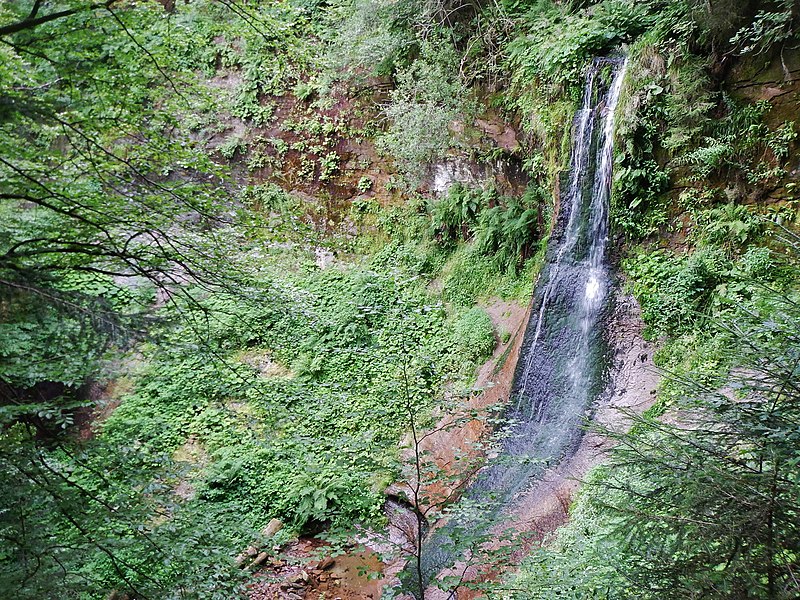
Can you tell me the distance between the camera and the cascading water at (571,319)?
7.01 meters

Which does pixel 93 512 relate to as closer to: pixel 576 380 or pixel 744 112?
pixel 576 380

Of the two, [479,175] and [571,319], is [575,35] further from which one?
[571,319]

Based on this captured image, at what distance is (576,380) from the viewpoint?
729cm

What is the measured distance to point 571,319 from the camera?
25.1 feet

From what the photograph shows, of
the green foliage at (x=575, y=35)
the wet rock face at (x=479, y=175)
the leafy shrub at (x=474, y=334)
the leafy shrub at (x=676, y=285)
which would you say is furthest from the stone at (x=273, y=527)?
the green foliage at (x=575, y=35)

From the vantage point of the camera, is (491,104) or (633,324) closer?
(633,324)

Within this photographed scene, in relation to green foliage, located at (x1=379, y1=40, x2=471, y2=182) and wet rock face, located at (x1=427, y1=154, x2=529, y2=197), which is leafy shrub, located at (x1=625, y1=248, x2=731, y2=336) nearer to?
wet rock face, located at (x1=427, y1=154, x2=529, y2=197)

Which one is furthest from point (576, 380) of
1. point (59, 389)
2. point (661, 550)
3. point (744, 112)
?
point (59, 389)

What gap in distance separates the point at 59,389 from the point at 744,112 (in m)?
12.4

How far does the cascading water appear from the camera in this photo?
23.0ft

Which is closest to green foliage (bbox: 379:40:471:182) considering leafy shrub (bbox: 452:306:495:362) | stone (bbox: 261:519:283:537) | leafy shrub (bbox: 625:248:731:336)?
leafy shrub (bbox: 452:306:495:362)

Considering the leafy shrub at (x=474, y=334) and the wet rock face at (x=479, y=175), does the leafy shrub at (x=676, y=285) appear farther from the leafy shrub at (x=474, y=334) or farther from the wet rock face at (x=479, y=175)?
the wet rock face at (x=479, y=175)

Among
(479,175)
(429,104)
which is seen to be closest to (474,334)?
(479,175)

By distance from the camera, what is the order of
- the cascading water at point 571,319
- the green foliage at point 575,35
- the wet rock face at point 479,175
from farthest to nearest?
the wet rock face at point 479,175, the green foliage at point 575,35, the cascading water at point 571,319
